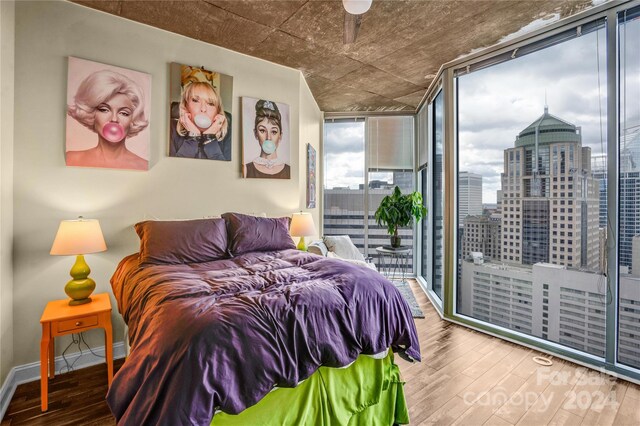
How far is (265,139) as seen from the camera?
11.6 ft

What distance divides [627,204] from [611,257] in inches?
16.5

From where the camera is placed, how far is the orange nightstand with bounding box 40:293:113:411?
6.32 ft

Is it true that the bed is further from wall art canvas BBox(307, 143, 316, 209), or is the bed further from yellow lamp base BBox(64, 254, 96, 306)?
wall art canvas BBox(307, 143, 316, 209)

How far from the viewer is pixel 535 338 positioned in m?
2.76

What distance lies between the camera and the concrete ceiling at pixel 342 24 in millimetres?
2467

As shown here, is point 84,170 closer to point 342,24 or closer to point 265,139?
point 265,139

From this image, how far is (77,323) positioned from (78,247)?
0.52m

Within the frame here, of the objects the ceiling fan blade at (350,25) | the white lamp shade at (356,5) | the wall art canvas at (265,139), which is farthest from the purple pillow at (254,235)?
the white lamp shade at (356,5)

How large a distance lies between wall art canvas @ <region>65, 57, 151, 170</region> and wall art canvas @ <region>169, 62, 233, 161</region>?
9.7 inches

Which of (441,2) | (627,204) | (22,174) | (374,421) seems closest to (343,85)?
(441,2)

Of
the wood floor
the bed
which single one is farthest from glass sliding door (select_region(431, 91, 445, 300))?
the bed

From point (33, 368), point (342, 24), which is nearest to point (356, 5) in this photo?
point (342, 24)

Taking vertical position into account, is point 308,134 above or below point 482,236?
above

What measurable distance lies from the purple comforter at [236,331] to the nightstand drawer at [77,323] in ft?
0.78
